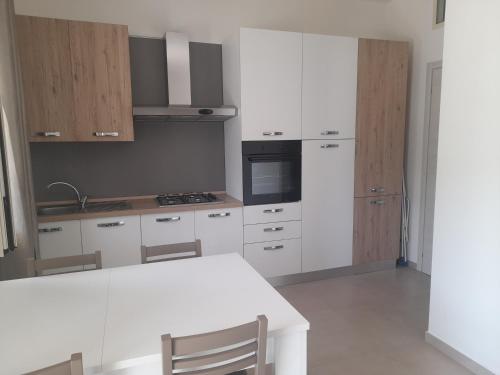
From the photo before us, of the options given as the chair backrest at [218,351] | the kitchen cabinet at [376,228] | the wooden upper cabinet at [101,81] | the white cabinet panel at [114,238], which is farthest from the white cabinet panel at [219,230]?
the chair backrest at [218,351]

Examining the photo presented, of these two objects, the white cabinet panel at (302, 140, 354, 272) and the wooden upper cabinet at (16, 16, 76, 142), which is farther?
the white cabinet panel at (302, 140, 354, 272)

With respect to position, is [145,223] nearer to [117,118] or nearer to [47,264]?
[117,118]

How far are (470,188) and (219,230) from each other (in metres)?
1.99

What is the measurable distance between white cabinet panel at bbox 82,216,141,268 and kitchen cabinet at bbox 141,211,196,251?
0.22 feet

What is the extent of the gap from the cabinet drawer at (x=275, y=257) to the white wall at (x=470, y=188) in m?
1.38

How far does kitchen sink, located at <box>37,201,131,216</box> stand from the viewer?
3056mm

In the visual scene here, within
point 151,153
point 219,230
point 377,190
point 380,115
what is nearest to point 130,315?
point 219,230

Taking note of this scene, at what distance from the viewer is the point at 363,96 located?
363cm

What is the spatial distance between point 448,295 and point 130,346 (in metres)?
2.10

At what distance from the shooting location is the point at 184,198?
352cm

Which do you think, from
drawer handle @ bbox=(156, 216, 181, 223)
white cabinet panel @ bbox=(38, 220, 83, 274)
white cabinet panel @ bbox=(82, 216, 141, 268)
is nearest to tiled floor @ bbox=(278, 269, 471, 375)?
drawer handle @ bbox=(156, 216, 181, 223)

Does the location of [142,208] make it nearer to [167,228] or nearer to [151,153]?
[167,228]

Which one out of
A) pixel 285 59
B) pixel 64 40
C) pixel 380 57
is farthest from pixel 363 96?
pixel 64 40

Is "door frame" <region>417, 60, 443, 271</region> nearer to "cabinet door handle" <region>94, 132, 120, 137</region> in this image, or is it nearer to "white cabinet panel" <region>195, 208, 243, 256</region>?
"white cabinet panel" <region>195, 208, 243, 256</region>
